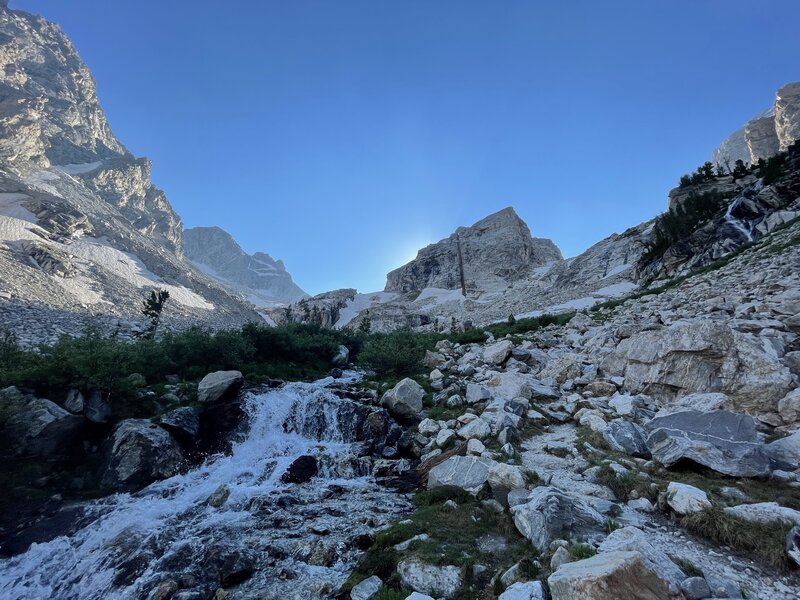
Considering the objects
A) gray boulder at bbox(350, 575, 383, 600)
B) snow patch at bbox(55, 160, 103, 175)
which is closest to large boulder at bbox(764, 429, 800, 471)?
gray boulder at bbox(350, 575, 383, 600)

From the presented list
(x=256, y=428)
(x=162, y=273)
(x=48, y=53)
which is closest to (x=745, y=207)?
(x=256, y=428)

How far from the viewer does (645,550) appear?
15.4 ft

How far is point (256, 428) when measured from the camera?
15.4 m

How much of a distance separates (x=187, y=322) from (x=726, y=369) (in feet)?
223

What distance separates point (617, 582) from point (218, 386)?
15819 millimetres

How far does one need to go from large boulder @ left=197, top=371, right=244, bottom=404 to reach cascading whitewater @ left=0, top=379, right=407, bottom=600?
3.27 metres

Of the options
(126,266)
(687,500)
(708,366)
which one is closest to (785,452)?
(687,500)

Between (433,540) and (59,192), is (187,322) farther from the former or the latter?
(59,192)

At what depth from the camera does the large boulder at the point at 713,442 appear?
7.04 meters

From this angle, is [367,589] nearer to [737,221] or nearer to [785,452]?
[785,452]

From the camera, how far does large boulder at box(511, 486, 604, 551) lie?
5852 millimetres

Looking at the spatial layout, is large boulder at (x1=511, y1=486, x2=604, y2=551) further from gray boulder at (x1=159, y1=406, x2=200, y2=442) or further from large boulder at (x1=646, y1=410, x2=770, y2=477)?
gray boulder at (x1=159, y1=406, x2=200, y2=442)

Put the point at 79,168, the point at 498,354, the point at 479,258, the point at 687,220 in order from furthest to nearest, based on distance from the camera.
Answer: the point at 79,168
the point at 479,258
the point at 687,220
the point at 498,354

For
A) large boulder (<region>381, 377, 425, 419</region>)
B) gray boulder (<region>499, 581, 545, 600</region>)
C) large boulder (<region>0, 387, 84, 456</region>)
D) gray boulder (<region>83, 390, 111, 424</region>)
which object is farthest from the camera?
large boulder (<region>381, 377, 425, 419</region>)
